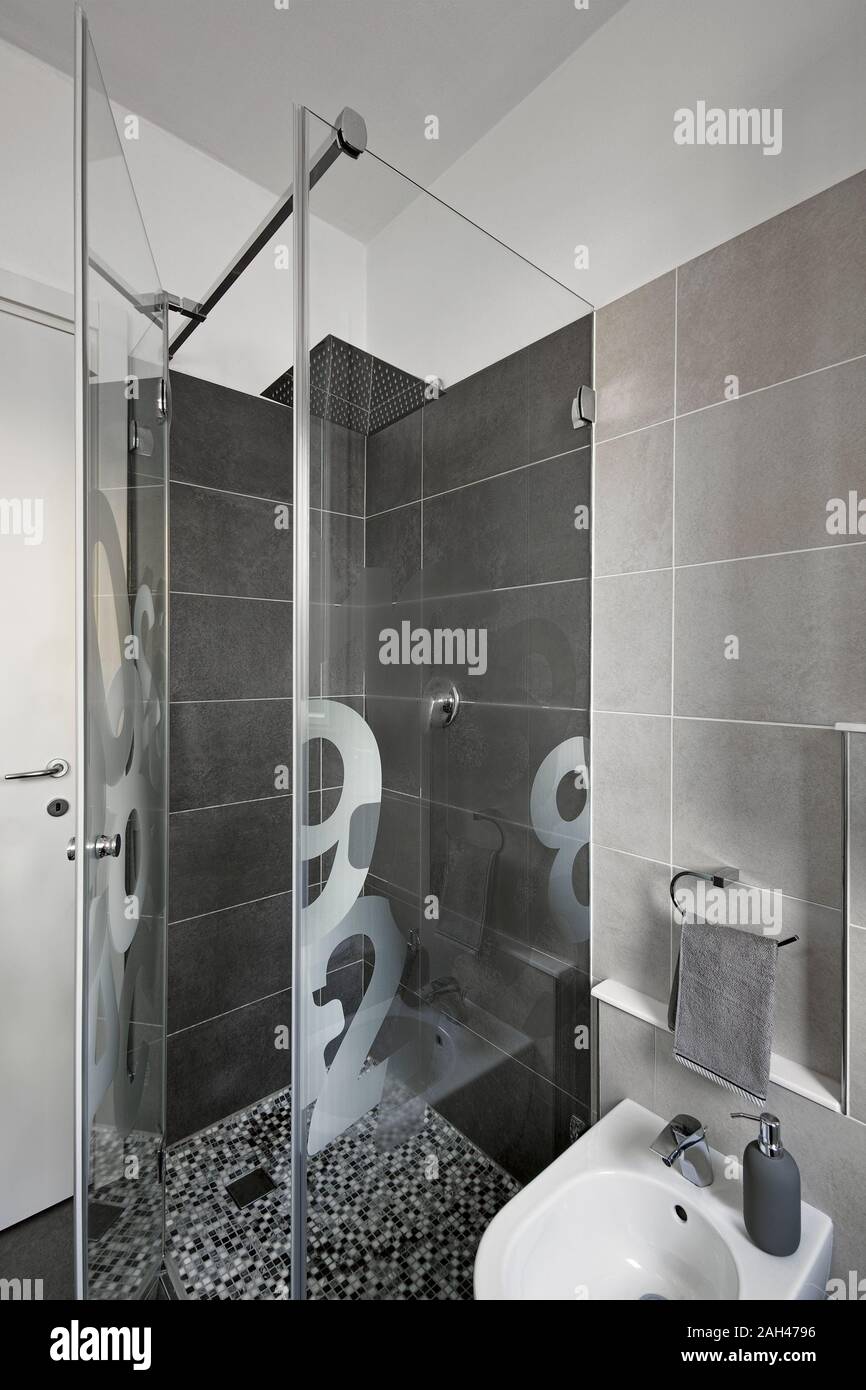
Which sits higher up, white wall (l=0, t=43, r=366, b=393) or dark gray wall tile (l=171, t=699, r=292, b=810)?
white wall (l=0, t=43, r=366, b=393)

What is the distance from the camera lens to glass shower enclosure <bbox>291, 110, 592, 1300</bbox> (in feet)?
2.69

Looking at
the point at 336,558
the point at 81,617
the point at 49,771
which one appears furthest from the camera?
the point at 49,771

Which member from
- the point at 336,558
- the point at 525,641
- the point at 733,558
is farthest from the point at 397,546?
the point at 733,558

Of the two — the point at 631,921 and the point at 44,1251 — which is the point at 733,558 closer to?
the point at 631,921

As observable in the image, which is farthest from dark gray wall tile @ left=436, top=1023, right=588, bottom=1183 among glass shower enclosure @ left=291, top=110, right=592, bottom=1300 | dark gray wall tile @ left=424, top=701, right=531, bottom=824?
dark gray wall tile @ left=424, top=701, right=531, bottom=824

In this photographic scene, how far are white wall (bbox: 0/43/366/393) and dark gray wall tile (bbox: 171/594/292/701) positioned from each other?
2.09ft

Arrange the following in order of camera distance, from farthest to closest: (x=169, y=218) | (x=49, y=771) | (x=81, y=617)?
1. (x=169, y=218)
2. (x=49, y=771)
3. (x=81, y=617)

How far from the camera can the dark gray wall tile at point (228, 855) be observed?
5.28 feet

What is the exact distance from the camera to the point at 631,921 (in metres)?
1.21

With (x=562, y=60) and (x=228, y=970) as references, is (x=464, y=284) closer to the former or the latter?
(x=562, y=60)

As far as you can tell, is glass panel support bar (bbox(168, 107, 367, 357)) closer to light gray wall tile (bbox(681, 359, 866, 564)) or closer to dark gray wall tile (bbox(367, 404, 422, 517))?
dark gray wall tile (bbox(367, 404, 422, 517))

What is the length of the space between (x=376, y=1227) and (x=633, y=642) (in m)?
1.08

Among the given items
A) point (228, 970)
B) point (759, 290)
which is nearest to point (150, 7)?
point (759, 290)

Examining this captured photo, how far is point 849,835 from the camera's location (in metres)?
0.88
